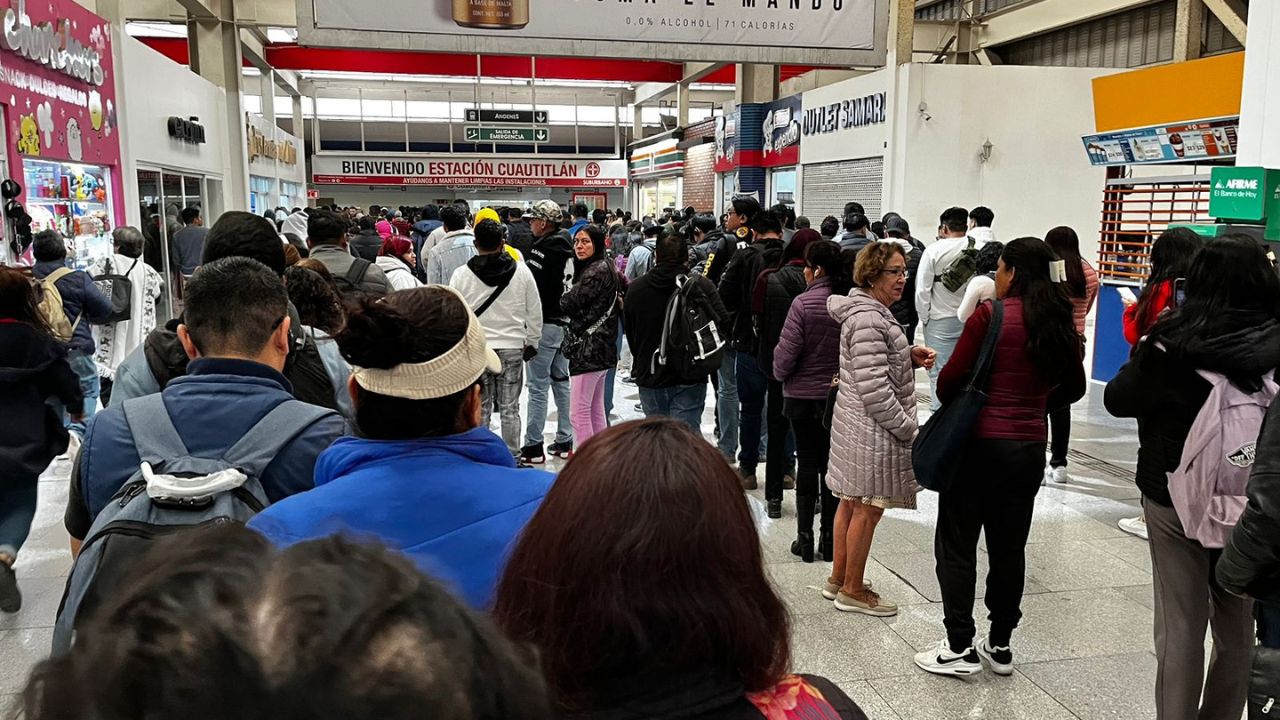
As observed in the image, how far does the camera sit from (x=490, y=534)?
4.82ft

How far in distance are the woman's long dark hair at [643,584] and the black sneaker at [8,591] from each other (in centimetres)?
354

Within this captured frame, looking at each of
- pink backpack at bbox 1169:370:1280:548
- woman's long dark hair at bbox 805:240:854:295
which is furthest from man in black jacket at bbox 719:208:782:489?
pink backpack at bbox 1169:370:1280:548

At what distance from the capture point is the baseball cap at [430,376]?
161 centimetres

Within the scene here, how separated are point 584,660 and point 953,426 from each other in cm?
233

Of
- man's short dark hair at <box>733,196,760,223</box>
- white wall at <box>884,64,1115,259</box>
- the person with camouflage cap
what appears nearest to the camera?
the person with camouflage cap

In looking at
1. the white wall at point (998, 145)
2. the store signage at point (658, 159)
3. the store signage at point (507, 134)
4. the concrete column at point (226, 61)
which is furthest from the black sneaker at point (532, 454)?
the store signage at point (658, 159)

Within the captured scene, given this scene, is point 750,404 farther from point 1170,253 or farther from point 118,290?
point 118,290

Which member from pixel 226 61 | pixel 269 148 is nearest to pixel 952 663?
pixel 226 61

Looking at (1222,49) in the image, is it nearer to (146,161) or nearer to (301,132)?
(146,161)

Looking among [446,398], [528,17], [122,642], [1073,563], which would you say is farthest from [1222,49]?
[122,642]

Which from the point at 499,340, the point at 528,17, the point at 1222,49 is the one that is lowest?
the point at 499,340

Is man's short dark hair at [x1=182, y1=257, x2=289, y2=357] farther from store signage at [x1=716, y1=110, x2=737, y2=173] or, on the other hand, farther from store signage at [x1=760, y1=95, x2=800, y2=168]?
store signage at [x1=716, y1=110, x2=737, y2=173]

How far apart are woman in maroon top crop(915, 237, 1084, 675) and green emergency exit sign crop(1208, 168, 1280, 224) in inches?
106

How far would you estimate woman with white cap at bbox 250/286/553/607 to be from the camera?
1.45 meters
